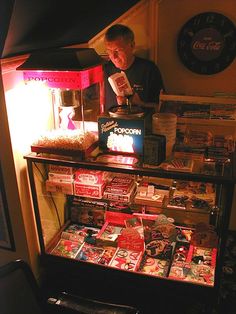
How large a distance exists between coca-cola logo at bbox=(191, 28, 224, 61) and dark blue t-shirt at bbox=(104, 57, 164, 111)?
0.34 metres

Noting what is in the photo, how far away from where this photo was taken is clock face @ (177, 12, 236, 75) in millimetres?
2459

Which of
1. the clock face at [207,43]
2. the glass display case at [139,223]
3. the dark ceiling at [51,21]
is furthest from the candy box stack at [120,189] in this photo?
the clock face at [207,43]

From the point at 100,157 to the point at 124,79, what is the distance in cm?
48

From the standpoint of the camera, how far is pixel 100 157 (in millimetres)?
1962

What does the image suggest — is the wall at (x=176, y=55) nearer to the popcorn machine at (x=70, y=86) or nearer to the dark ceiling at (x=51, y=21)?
the dark ceiling at (x=51, y=21)

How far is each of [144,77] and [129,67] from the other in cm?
15

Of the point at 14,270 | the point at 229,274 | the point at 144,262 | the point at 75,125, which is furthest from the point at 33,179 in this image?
the point at 229,274

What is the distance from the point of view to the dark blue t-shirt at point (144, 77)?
2637mm

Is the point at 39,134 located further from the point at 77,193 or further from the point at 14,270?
the point at 14,270

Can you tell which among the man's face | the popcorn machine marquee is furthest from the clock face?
the popcorn machine marquee

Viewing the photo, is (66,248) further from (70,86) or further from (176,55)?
(176,55)

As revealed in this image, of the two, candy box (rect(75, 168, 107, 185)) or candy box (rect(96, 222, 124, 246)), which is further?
candy box (rect(96, 222, 124, 246))

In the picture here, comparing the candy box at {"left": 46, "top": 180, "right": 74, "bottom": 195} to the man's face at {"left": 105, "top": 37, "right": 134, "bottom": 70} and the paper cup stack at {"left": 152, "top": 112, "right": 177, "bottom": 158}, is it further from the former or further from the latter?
the man's face at {"left": 105, "top": 37, "right": 134, "bottom": 70}

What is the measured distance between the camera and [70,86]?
5.96 feet
